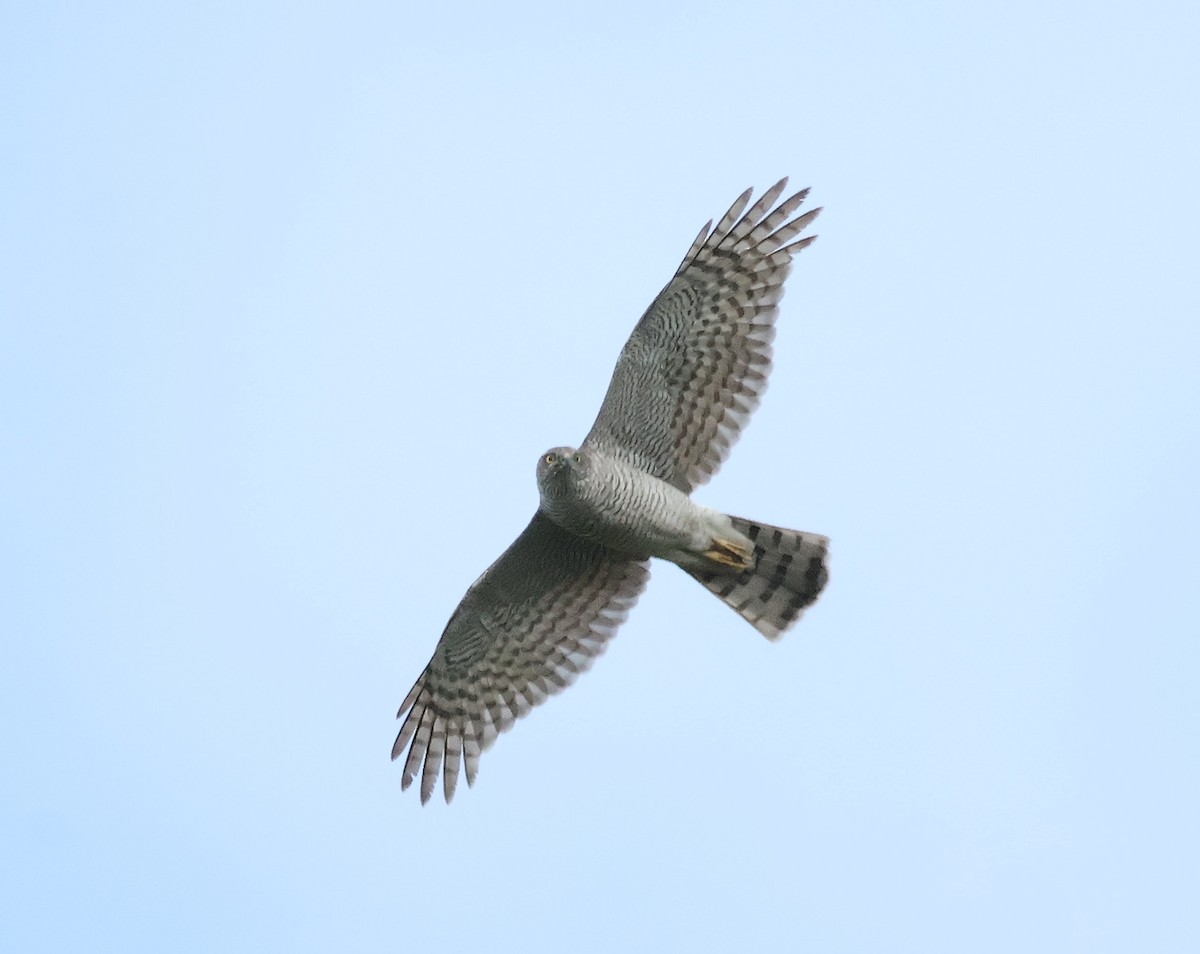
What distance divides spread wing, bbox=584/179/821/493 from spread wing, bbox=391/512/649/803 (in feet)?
2.84

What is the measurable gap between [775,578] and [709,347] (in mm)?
1604

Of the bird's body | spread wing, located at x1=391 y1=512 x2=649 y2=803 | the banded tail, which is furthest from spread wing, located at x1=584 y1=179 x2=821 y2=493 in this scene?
spread wing, located at x1=391 y1=512 x2=649 y2=803

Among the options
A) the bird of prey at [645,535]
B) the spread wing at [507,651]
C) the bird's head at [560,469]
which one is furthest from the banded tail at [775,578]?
the bird's head at [560,469]

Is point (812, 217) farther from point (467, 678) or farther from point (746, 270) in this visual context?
point (467, 678)

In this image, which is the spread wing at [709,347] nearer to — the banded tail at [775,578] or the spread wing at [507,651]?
the banded tail at [775,578]

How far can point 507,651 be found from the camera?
1434 cm

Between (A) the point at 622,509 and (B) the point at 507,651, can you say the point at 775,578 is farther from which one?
(B) the point at 507,651

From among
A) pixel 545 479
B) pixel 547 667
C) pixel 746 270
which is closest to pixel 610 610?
pixel 547 667

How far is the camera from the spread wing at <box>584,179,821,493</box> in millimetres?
13734

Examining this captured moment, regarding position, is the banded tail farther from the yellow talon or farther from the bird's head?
the bird's head

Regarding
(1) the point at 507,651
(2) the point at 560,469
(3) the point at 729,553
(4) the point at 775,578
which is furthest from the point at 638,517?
(1) the point at 507,651

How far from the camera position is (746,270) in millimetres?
13836

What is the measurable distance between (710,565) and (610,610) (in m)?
0.76

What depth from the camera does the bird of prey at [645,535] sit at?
537 inches
